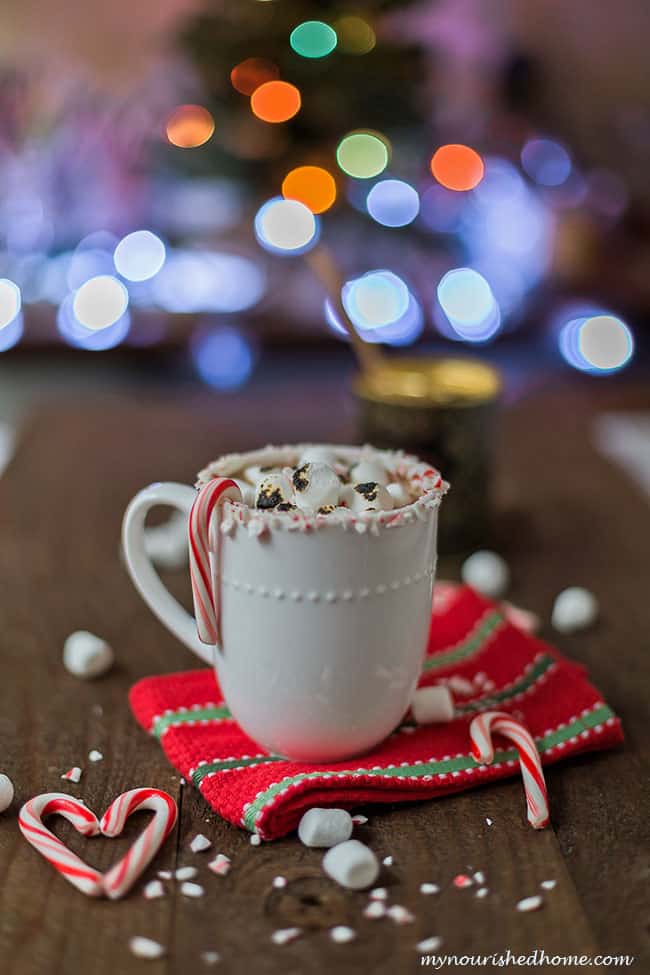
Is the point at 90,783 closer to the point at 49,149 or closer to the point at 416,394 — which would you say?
the point at 416,394

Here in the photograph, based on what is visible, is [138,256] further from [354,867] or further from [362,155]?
[354,867]

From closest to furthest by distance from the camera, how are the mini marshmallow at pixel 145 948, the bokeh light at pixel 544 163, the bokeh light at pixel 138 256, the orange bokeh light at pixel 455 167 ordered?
1. the mini marshmallow at pixel 145 948
2. the orange bokeh light at pixel 455 167
3. the bokeh light at pixel 138 256
4. the bokeh light at pixel 544 163

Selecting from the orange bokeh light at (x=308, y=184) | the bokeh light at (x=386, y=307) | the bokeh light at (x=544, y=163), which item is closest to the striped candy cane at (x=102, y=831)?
the orange bokeh light at (x=308, y=184)

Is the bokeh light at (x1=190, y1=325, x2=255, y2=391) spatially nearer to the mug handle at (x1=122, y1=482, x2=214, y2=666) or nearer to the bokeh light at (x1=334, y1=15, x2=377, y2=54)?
the bokeh light at (x1=334, y1=15, x2=377, y2=54)

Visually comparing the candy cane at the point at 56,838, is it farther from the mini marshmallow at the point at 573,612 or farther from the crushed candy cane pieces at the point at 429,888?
the mini marshmallow at the point at 573,612

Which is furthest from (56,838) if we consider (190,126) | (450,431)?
(190,126)

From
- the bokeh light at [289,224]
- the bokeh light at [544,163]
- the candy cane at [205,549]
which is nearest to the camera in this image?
the candy cane at [205,549]

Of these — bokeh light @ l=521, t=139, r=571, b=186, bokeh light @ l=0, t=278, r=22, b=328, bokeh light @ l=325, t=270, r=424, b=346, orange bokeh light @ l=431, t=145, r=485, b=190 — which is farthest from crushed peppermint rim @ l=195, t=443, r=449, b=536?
bokeh light @ l=521, t=139, r=571, b=186
